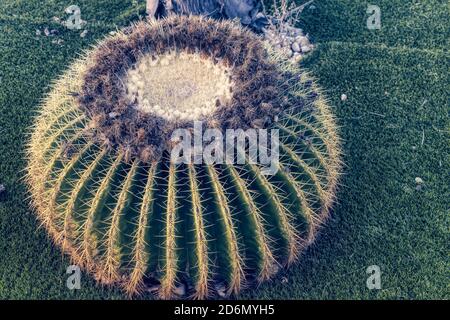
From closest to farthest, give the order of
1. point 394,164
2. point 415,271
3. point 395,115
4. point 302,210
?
point 302,210
point 415,271
point 394,164
point 395,115

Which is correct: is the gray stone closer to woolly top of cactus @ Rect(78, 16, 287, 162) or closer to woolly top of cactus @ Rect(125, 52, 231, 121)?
woolly top of cactus @ Rect(78, 16, 287, 162)

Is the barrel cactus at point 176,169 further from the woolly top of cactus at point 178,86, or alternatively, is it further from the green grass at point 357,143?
the green grass at point 357,143

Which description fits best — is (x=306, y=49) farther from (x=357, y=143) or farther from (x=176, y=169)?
(x=176, y=169)

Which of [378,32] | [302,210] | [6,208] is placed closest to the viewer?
[302,210]

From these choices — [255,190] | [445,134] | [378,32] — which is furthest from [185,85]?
[378,32]

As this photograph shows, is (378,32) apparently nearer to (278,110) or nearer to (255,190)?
(278,110)

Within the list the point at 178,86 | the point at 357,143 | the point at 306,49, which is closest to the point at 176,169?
the point at 178,86
